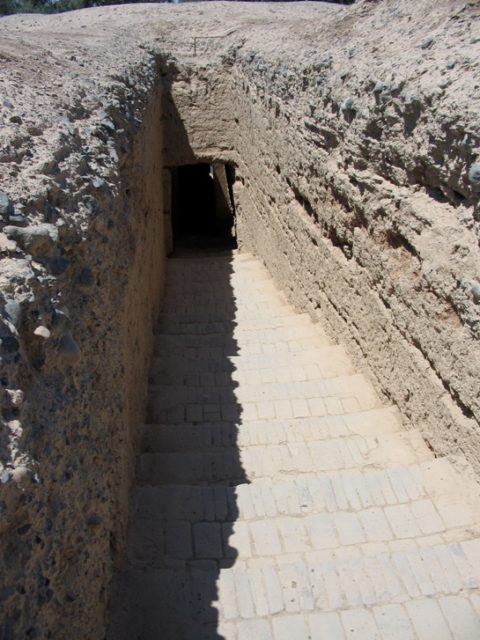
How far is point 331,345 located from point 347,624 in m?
3.21

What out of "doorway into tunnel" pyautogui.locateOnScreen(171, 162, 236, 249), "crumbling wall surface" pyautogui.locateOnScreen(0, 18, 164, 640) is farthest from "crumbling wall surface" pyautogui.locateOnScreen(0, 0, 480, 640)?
"doorway into tunnel" pyautogui.locateOnScreen(171, 162, 236, 249)

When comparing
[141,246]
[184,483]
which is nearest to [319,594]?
[184,483]

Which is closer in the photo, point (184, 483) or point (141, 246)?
point (184, 483)

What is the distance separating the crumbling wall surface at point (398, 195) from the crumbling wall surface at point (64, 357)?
183 cm

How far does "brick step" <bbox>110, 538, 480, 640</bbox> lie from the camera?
258cm

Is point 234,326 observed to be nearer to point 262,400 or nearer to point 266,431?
point 262,400

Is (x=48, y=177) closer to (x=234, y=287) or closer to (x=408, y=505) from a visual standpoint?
(x=408, y=505)

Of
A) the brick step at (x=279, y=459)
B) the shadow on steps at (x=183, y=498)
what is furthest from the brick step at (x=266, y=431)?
the brick step at (x=279, y=459)

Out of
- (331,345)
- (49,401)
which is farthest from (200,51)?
(49,401)

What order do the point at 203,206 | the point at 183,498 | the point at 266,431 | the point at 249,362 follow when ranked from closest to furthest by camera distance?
1. the point at 183,498
2. the point at 266,431
3. the point at 249,362
4. the point at 203,206

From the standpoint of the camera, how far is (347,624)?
8.57 feet

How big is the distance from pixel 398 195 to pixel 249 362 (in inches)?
85.0

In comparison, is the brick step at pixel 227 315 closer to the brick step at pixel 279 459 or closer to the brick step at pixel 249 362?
the brick step at pixel 249 362

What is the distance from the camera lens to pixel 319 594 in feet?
8.98
